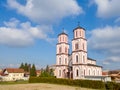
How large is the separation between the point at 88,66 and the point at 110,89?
3208 centimetres

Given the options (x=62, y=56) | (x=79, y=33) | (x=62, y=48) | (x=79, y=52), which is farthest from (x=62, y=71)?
(x=79, y=33)

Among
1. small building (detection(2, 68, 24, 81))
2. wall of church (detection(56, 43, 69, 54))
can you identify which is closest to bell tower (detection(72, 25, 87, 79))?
wall of church (detection(56, 43, 69, 54))

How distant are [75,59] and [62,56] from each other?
25.7 ft

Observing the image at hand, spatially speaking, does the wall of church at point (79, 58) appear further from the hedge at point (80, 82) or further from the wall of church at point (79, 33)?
the hedge at point (80, 82)

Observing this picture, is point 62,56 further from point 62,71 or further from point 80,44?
point 80,44

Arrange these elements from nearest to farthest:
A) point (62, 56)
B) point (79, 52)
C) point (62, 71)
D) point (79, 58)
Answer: point (79, 58), point (79, 52), point (62, 71), point (62, 56)

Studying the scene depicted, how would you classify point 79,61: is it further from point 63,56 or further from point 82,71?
point 63,56

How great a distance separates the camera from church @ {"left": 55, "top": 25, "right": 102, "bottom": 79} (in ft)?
216

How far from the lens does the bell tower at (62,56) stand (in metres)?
74.2

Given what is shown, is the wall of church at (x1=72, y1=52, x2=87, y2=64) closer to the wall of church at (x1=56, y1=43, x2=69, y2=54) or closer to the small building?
the wall of church at (x1=56, y1=43, x2=69, y2=54)

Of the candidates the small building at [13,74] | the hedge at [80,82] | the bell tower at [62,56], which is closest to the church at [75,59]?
the bell tower at [62,56]

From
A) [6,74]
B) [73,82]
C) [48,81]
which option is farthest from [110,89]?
[6,74]

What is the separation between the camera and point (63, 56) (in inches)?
2926

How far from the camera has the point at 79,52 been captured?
220 feet
